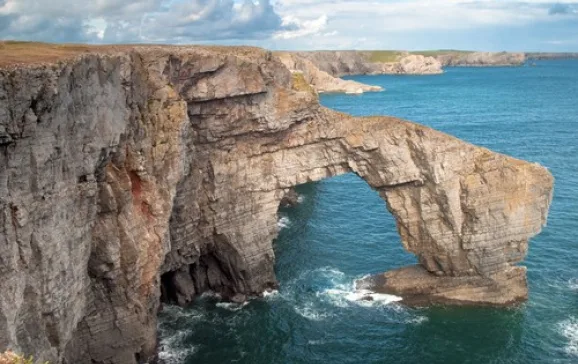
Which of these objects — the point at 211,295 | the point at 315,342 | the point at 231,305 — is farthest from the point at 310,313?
the point at 211,295

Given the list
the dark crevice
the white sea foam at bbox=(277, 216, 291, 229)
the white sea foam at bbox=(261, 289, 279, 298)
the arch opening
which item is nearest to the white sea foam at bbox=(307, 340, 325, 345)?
the arch opening

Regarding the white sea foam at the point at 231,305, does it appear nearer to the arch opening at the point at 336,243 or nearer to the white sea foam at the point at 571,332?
the arch opening at the point at 336,243

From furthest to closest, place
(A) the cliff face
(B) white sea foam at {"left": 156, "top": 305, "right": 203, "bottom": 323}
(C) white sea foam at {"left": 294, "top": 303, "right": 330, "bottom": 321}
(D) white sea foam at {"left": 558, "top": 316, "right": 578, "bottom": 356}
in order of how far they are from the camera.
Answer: (B) white sea foam at {"left": 156, "top": 305, "right": 203, "bottom": 323} → (C) white sea foam at {"left": 294, "top": 303, "right": 330, "bottom": 321} → (D) white sea foam at {"left": 558, "top": 316, "right": 578, "bottom": 356} → (A) the cliff face

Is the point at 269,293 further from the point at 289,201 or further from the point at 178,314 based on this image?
the point at 289,201

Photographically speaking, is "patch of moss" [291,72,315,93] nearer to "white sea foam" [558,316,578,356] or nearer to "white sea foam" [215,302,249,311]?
"white sea foam" [215,302,249,311]

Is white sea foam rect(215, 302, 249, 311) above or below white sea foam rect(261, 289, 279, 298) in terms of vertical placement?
below

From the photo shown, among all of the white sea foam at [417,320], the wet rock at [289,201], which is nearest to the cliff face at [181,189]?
the white sea foam at [417,320]
